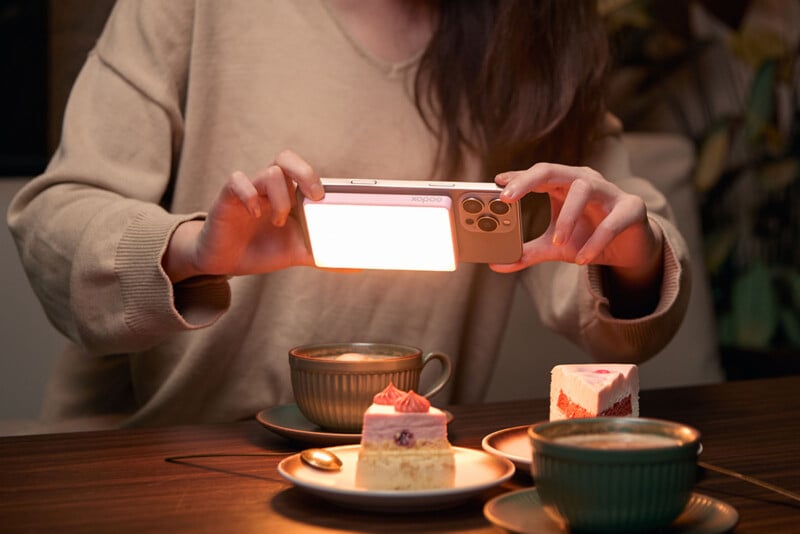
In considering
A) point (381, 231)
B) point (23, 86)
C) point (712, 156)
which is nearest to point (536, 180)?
point (381, 231)

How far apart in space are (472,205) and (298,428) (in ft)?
0.84

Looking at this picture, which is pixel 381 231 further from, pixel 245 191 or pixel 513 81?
pixel 513 81

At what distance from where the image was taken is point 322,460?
701 millimetres

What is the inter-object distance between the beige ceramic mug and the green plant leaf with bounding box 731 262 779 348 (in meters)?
1.54

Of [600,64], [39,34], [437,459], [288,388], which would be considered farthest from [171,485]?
[39,34]

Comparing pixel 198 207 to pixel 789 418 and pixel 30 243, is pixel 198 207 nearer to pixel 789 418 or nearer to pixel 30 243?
pixel 30 243

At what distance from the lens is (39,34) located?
1840mm

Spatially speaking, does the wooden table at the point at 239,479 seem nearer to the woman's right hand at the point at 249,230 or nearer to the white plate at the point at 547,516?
the white plate at the point at 547,516

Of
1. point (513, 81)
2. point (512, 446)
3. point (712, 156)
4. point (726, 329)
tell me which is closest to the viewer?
point (512, 446)

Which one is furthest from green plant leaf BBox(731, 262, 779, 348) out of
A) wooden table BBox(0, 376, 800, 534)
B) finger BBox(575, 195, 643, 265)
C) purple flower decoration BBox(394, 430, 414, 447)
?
purple flower decoration BBox(394, 430, 414, 447)

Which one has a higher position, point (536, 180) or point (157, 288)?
point (536, 180)

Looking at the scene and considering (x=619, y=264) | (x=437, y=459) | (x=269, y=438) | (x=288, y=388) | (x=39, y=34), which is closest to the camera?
(x=437, y=459)

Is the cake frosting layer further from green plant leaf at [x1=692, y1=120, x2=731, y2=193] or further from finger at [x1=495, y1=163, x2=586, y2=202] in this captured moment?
green plant leaf at [x1=692, y1=120, x2=731, y2=193]

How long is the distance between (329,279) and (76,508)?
24.1 inches
